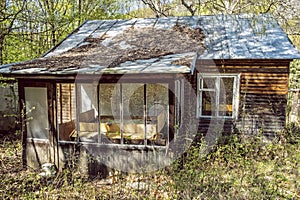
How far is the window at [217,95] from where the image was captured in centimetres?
741

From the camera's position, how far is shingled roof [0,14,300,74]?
17.6ft

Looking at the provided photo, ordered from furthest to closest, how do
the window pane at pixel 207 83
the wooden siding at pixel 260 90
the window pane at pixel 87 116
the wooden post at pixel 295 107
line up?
1. the wooden post at pixel 295 107
2. the window pane at pixel 207 83
3. the wooden siding at pixel 260 90
4. the window pane at pixel 87 116

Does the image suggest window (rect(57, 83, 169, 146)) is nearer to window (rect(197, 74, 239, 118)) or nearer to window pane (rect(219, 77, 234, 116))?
window (rect(197, 74, 239, 118))

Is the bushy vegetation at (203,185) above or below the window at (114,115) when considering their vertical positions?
below

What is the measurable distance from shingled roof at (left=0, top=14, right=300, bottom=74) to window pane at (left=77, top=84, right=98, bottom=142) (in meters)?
1.50

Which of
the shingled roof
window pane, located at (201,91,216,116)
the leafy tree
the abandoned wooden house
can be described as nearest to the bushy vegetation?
the abandoned wooden house

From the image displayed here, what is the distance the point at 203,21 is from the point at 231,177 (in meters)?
6.17

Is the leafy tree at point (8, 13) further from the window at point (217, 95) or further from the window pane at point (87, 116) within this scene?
the window at point (217, 95)

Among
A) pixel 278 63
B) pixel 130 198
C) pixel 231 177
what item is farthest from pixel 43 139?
pixel 278 63

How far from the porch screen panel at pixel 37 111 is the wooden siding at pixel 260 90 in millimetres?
4357

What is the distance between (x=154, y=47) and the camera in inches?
288

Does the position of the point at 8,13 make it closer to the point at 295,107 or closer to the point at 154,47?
the point at 154,47

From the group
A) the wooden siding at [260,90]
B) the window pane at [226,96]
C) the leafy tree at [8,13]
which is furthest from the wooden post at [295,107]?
the leafy tree at [8,13]

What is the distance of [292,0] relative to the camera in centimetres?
339
